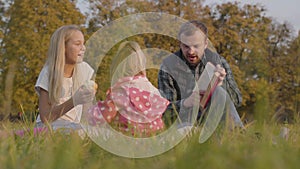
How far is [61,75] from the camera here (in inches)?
152

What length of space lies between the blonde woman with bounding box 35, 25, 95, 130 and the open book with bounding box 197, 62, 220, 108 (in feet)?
3.14

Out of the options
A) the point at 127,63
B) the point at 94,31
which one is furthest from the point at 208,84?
the point at 94,31

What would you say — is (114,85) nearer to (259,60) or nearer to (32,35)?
(259,60)

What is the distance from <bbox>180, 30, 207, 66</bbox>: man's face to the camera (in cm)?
403

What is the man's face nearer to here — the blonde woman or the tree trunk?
the blonde woman

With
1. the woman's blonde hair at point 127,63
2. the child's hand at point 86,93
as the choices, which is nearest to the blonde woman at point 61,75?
the woman's blonde hair at point 127,63

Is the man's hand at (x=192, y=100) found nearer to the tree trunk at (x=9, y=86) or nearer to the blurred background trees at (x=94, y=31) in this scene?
the tree trunk at (x=9, y=86)

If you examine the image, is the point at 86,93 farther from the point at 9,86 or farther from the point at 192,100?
the point at 9,86

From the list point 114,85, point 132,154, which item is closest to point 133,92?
point 114,85

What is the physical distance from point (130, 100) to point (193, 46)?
3.57 feet

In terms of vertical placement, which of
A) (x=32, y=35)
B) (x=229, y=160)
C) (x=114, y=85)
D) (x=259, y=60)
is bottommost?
(x=32, y=35)

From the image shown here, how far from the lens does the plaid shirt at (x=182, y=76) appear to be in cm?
409

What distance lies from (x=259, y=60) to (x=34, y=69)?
50.6 ft

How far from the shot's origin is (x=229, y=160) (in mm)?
919
